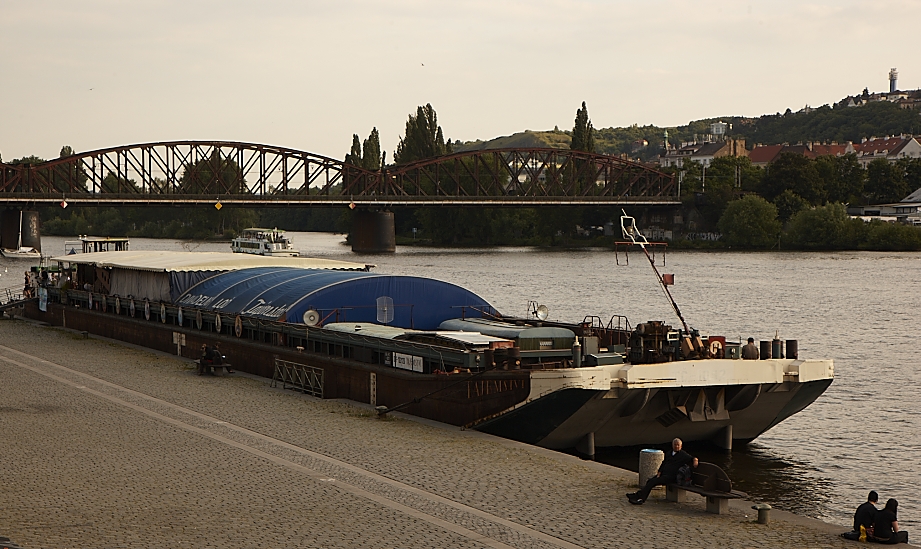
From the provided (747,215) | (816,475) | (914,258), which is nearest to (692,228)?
(747,215)

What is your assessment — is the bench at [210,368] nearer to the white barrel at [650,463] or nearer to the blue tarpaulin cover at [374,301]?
the blue tarpaulin cover at [374,301]

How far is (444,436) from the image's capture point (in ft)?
92.9

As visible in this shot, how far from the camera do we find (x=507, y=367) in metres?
29.1

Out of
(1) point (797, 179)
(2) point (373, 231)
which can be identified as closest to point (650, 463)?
(2) point (373, 231)

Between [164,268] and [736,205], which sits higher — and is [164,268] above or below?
below

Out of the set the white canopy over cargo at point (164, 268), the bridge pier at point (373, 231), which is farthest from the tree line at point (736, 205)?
the white canopy over cargo at point (164, 268)

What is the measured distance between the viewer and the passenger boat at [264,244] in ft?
389

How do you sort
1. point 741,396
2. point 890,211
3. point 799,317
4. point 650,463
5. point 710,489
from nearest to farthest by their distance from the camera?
point 710,489 < point 650,463 < point 741,396 < point 799,317 < point 890,211

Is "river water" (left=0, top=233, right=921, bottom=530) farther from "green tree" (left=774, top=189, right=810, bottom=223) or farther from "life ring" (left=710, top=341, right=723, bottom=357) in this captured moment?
"green tree" (left=774, top=189, right=810, bottom=223)

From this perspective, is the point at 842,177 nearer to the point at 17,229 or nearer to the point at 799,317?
the point at 799,317

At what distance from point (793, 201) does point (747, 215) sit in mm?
7533

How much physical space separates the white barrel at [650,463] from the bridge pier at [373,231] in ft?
471

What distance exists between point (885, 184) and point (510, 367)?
160759mm

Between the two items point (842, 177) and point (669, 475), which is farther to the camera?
point (842, 177)
